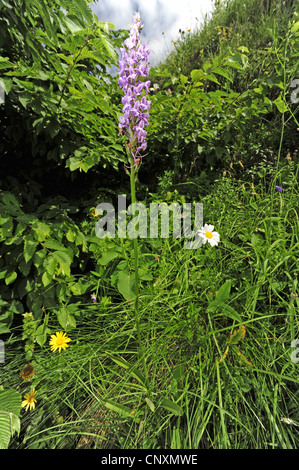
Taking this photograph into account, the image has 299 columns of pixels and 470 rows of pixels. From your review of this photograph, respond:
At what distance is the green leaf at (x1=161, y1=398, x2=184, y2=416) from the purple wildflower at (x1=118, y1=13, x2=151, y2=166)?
3.07 ft

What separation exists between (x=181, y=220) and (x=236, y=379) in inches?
43.8

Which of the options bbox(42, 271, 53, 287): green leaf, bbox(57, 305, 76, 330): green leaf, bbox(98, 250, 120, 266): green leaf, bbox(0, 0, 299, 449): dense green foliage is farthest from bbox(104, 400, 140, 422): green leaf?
bbox(98, 250, 120, 266): green leaf

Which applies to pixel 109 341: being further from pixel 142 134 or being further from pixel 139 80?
pixel 139 80

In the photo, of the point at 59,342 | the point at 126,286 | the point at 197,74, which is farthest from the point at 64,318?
the point at 197,74

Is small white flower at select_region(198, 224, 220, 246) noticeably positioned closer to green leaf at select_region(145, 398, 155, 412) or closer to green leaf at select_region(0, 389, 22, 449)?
green leaf at select_region(145, 398, 155, 412)

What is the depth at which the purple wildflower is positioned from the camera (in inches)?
32.9

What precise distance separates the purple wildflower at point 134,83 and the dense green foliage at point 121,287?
0.08 meters

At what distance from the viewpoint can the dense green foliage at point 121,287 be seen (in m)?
1.02

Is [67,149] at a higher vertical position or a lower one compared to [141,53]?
lower

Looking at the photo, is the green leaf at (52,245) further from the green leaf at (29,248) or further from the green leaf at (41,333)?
the green leaf at (41,333)

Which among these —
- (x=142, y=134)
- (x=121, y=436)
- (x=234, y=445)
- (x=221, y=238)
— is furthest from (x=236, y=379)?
(x=142, y=134)

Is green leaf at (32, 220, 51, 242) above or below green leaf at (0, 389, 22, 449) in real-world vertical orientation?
above

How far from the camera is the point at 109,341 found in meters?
1.34

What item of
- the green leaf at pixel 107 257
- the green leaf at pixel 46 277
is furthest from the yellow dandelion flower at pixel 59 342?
the green leaf at pixel 107 257
